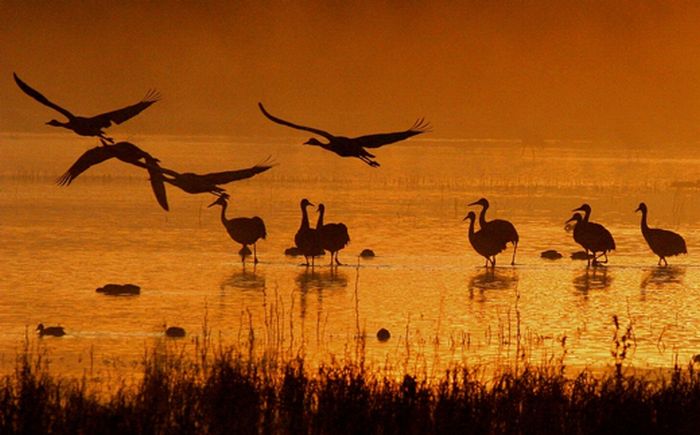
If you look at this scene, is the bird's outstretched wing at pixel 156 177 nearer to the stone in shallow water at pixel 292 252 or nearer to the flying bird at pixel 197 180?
the flying bird at pixel 197 180

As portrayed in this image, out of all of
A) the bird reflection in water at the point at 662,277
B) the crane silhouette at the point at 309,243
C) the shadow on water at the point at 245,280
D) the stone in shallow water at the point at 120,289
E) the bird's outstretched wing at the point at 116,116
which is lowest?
the stone in shallow water at the point at 120,289

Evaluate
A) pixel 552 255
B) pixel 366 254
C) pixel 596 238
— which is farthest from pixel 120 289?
pixel 596 238

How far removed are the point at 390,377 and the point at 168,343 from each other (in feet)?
12.1

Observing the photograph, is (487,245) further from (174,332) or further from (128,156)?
(128,156)

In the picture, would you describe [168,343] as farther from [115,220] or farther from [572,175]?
[572,175]

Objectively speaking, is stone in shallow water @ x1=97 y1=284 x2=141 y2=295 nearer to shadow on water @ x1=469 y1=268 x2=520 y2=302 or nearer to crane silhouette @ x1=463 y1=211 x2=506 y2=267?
shadow on water @ x1=469 y1=268 x2=520 y2=302

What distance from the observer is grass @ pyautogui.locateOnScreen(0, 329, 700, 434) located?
991 cm

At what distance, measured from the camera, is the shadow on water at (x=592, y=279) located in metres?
21.1

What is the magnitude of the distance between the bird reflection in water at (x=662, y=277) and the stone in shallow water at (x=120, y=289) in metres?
6.83

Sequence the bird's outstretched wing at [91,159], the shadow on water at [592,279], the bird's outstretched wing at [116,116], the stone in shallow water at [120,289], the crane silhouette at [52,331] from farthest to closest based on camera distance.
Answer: the shadow on water at [592,279] → the stone in shallow water at [120,289] → the crane silhouette at [52,331] → the bird's outstretched wing at [116,116] → the bird's outstretched wing at [91,159]

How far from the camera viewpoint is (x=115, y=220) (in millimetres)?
31156

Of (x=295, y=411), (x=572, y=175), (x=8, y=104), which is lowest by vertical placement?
(x=295, y=411)

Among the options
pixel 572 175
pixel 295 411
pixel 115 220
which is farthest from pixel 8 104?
pixel 295 411

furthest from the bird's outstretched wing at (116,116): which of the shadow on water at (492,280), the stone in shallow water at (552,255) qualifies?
the stone in shallow water at (552,255)
